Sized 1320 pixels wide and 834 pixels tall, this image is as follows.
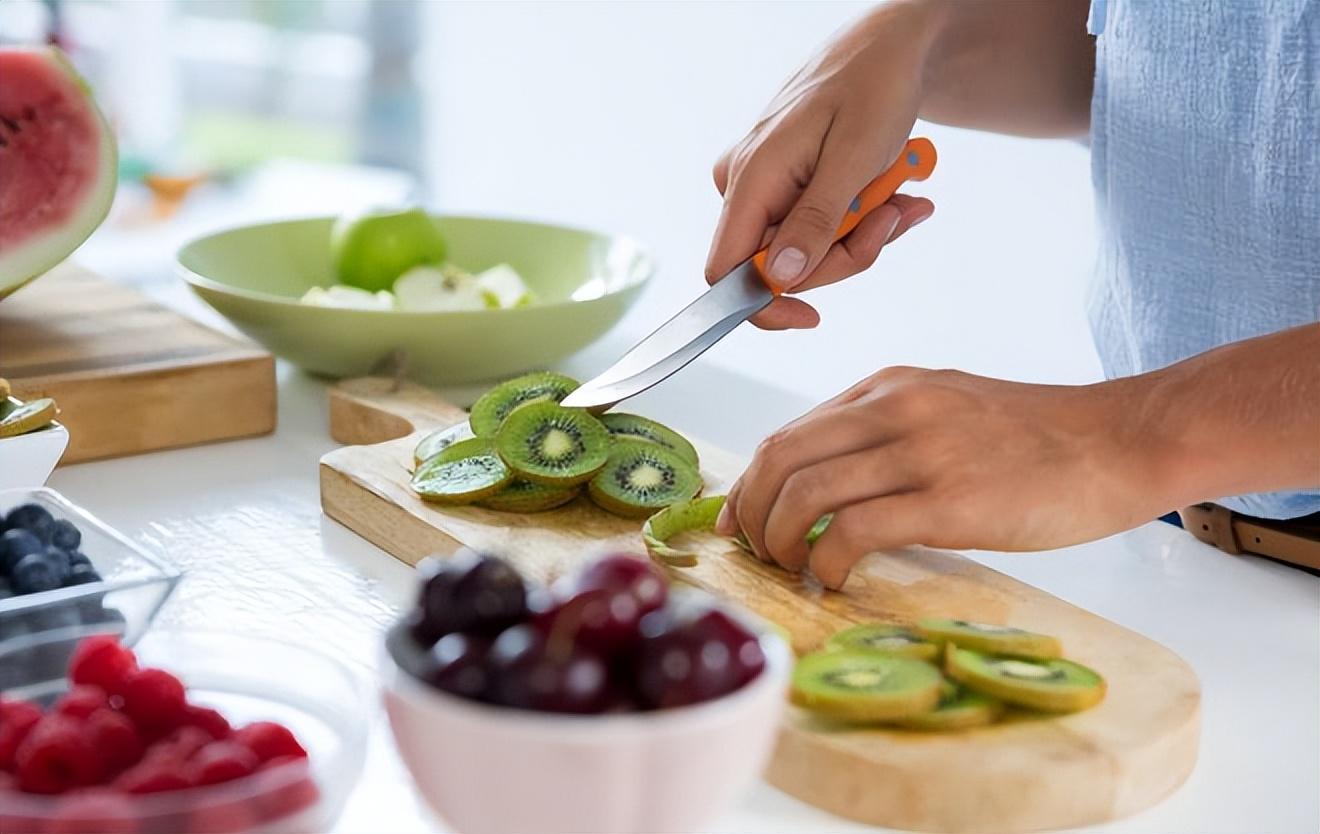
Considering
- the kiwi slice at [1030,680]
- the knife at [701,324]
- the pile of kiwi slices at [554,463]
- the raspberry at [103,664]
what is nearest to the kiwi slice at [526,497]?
the pile of kiwi slices at [554,463]

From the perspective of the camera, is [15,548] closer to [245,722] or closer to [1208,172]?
[245,722]

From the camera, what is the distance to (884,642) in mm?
1088

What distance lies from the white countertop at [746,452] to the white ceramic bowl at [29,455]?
0.12m

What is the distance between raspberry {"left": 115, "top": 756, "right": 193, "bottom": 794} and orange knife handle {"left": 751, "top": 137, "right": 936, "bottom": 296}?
2.86 feet

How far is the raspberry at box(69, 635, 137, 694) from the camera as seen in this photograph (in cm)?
86

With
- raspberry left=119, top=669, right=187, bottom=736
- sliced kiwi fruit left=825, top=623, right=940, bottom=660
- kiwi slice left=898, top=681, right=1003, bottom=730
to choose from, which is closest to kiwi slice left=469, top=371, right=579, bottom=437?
sliced kiwi fruit left=825, top=623, right=940, bottom=660

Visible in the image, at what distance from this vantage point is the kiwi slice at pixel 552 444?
1410 millimetres

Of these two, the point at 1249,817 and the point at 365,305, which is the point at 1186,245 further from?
the point at 365,305

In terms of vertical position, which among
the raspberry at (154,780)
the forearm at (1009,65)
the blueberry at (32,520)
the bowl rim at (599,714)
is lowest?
the blueberry at (32,520)

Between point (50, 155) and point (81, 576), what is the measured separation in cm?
95

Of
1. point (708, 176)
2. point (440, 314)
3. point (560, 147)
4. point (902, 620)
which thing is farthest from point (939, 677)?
point (560, 147)

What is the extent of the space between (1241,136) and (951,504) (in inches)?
22.4

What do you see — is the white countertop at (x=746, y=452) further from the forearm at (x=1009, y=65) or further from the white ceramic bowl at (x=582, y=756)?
the forearm at (x=1009, y=65)

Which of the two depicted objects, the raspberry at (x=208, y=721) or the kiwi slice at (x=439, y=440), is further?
the kiwi slice at (x=439, y=440)
